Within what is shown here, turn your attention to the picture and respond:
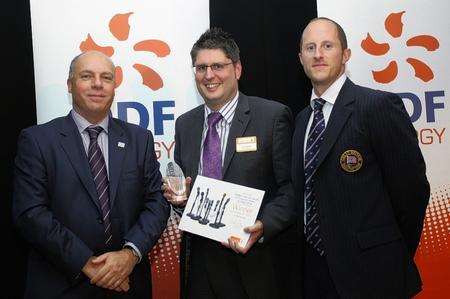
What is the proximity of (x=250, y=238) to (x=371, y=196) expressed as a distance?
689 mm

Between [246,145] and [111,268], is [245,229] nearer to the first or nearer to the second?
[246,145]

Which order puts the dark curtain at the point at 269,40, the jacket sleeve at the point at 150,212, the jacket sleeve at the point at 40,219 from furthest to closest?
the dark curtain at the point at 269,40
the jacket sleeve at the point at 150,212
the jacket sleeve at the point at 40,219

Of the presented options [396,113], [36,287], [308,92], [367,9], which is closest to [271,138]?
[396,113]

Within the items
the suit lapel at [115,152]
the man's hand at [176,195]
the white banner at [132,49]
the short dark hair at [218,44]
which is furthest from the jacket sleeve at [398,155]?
the white banner at [132,49]

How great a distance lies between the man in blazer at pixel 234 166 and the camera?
2.65m

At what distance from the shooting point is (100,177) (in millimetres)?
2656

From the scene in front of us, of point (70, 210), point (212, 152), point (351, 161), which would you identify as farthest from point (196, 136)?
point (351, 161)

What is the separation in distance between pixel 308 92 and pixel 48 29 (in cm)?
220

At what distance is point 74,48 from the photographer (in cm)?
381

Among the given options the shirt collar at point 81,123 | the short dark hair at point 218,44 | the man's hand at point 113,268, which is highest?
the short dark hair at point 218,44

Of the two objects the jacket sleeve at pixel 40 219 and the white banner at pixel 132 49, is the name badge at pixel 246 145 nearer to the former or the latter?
the jacket sleeve at pixel 40 219

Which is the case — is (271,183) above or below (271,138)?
below

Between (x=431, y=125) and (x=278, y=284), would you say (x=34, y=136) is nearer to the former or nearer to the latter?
(x=278, y=284)

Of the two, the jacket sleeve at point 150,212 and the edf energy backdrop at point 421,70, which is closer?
the jacket sleeve at point 150,212
